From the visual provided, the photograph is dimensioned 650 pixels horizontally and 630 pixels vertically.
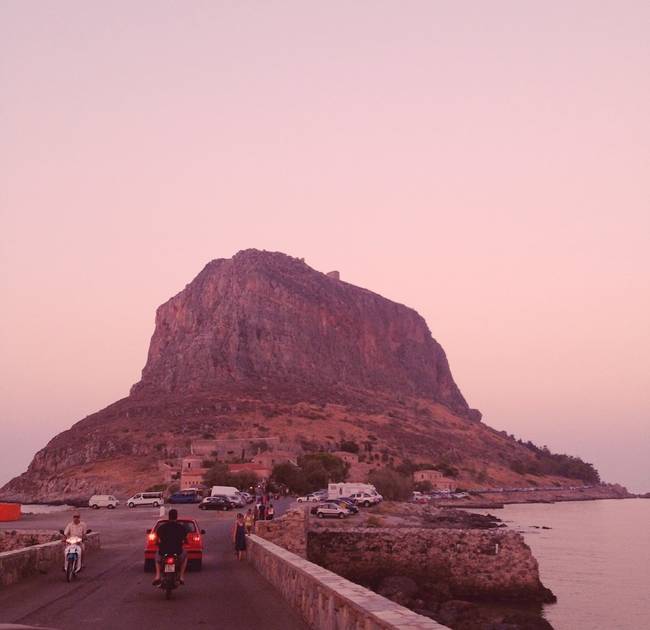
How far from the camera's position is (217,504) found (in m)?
61.3

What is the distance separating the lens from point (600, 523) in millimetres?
96812

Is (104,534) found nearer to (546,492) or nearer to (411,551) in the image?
(411,551)

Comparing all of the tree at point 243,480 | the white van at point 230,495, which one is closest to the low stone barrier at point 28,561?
the white van at point 230,495

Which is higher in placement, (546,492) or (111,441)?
(111,441)

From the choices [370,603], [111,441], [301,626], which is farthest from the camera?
[111,441]

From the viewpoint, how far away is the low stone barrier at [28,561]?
16.3 meters

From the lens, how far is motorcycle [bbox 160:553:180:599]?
46.9 ft

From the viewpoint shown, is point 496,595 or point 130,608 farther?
point 496,595

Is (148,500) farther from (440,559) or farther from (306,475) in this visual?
(440,559)

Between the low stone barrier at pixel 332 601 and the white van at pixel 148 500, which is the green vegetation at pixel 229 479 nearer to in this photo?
the white van at pixel 148 500

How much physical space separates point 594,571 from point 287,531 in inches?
1215

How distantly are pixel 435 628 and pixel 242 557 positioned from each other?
17.3 m

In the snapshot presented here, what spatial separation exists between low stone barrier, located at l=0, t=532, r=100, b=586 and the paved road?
0.23 metres

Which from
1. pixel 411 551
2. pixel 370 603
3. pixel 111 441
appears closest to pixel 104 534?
pixel 411 551
